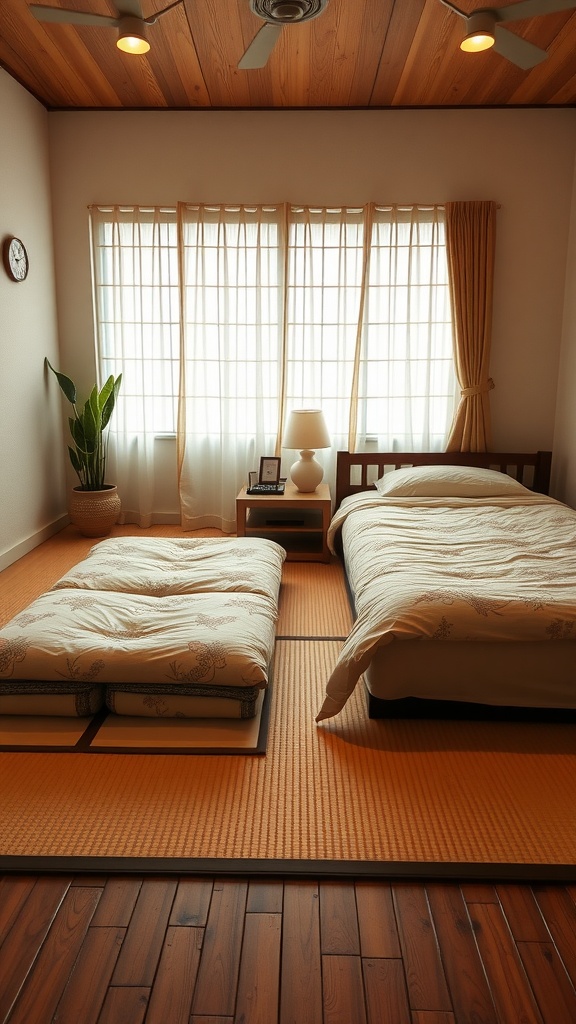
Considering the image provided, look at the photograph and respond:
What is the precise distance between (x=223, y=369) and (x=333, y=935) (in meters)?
3.97

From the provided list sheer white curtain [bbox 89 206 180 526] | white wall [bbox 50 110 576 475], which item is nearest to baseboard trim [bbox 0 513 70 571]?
sheer white curtain [bbox 89 206 180 526]

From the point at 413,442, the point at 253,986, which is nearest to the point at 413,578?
the point at 253,986

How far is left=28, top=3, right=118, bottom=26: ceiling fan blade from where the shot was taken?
2.51 m

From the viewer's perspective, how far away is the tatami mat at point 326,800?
1.85 m

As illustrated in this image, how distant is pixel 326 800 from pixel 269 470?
2.91 metres

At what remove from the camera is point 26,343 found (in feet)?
14.9

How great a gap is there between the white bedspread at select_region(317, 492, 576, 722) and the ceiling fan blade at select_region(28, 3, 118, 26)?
93.4 inches

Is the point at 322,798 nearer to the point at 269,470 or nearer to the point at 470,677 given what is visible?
the point at 470,677

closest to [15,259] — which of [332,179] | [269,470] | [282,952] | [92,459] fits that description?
[92,459]

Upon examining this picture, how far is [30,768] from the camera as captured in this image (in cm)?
221

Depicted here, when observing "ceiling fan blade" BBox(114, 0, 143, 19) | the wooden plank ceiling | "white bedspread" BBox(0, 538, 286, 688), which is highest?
the wooden plank ceiling

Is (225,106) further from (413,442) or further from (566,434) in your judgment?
(566,434)

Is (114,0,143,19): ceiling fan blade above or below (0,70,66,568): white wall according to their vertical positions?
above

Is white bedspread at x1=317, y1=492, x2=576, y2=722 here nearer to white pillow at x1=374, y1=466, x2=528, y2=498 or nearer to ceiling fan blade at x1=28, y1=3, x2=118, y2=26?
white pillow at x1=374, y1=466, x2=528, y2=498
